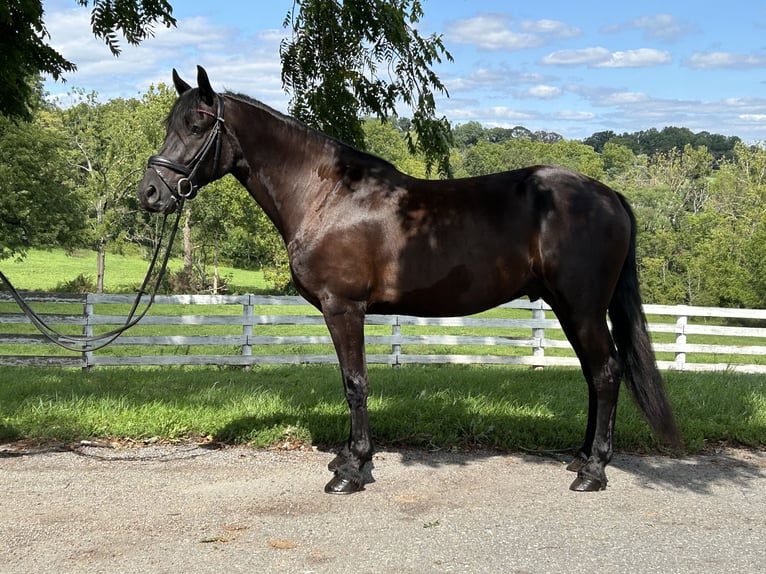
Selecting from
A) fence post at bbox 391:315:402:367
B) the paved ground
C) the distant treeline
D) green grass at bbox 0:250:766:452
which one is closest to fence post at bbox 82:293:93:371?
green grass at bbox 0:250:766:452

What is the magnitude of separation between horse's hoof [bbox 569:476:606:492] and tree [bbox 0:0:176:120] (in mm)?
6267

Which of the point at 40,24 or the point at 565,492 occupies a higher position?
the point at 40,24

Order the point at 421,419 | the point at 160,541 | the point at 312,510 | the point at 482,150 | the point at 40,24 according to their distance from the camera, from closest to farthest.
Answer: the point at 160,541 < the point at 312,510 < the point at 421,419 < the point at 40,24 < the point at 482,150

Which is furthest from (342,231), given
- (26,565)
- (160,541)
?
(26,565)

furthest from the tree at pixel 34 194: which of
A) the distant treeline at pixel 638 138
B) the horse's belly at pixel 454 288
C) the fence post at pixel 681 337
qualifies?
the distant treeline at pixel 638 138

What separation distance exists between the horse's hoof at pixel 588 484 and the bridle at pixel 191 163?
10.8 feet

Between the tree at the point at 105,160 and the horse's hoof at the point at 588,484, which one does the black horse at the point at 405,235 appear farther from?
the tree at the point at 105,160

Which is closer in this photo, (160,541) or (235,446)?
(160,541)

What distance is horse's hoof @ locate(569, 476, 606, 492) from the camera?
15.0 feet

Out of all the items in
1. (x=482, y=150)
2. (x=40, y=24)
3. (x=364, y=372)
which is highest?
(x=482, y=150)

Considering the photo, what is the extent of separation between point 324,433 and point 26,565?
265 cm

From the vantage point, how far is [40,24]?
7246mm

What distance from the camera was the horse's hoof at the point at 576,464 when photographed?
16.4 feet

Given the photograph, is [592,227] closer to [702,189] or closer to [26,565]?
[26,565]
